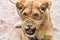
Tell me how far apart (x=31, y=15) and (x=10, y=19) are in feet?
5.31

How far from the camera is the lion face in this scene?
3.21 metres

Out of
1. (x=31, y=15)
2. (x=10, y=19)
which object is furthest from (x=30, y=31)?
(x=10, y=19)

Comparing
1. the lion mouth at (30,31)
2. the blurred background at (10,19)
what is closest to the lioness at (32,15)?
the lion mouth at (30,31)

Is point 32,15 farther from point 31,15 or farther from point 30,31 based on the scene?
point 30,31

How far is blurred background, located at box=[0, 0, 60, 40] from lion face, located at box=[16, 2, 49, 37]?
0.95 meters

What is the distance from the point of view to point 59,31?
4.34 metres

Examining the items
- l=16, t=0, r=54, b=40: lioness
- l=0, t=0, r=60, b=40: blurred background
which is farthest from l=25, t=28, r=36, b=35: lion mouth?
l=0, t=0, r=60, b=40: blurred background

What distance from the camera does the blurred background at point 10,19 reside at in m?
4.32

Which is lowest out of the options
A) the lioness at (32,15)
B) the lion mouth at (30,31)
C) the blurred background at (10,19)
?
the blurred background at (10,19)

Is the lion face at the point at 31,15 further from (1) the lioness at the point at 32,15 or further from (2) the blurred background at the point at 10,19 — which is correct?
(2) the blurred background at the point at 10,19

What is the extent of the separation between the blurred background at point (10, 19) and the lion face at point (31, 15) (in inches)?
37.2

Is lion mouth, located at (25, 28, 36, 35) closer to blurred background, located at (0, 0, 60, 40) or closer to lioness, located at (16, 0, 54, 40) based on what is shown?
lioness, located at (16, 0, 54, 40)

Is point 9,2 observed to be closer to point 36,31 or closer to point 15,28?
point 15,28

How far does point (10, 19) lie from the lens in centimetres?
479
